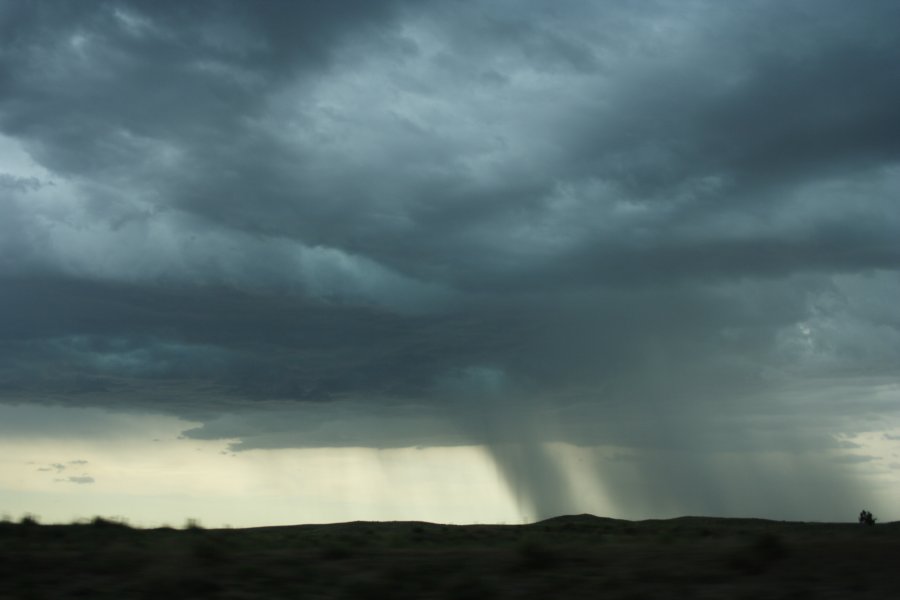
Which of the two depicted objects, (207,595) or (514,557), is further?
(514,557)

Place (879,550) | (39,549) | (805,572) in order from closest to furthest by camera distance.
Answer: (805,572), (879,550), (39,549)

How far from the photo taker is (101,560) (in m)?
17.0

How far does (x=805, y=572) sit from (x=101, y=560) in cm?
1305

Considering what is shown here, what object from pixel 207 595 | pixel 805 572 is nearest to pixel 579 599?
pixel 805 572

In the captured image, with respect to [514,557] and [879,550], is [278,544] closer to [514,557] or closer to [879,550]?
[514,557]

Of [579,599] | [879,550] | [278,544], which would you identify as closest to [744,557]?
[879,550]

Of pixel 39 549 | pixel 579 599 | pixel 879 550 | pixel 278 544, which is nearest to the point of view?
pixel 579 599

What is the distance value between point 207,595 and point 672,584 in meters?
7.82

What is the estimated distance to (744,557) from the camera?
15828 mm

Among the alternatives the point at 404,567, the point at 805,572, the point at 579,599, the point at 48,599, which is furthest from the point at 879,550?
the point at 48,599

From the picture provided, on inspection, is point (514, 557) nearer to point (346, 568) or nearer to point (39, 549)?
point (346, 568)

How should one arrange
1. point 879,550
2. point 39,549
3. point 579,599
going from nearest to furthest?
point 579,599 < point 879,550 < point 39,549

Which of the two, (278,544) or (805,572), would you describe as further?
(278,544)

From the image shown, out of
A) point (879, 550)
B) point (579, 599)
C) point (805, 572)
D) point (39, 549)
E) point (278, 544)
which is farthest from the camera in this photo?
point (278, 544)
